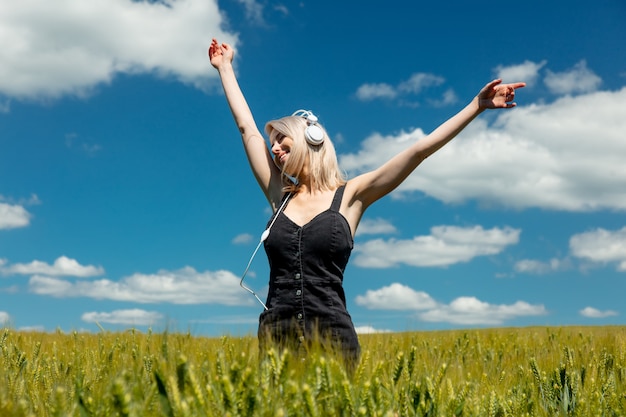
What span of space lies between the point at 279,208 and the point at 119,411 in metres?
3.23

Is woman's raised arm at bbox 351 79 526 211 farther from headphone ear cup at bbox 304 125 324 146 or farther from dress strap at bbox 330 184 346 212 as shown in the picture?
headphone ear cup at bbox 304 125 324 146

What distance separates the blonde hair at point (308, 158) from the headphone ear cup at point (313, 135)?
33mm

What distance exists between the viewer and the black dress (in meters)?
4.34

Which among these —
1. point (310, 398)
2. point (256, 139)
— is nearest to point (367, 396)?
point (310, 398)

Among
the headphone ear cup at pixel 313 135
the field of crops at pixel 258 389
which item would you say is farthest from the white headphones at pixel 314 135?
the field of crops at pixel 258 389

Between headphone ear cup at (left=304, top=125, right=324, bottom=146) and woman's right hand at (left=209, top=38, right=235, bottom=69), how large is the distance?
189cm

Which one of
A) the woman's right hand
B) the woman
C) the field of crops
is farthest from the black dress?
the woman's right hand

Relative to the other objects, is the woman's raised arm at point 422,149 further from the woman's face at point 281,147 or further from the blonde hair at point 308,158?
the woman's face at point 281,147

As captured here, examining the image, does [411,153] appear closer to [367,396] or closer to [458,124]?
[458,124]

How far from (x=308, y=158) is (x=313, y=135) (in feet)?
0.60

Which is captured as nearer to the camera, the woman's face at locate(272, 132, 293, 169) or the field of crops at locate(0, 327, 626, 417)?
the field of crops at locate(0, 327, 626, 417)

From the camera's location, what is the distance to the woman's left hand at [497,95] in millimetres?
4867

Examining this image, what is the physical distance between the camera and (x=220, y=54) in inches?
251

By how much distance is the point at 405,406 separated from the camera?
246 cm
